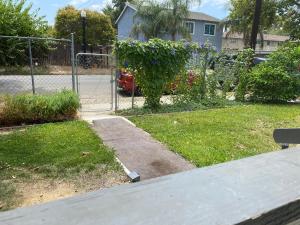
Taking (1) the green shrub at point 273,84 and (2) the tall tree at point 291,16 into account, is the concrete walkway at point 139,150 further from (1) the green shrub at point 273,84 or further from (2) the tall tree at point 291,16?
(2) the tall tree at point 291,16

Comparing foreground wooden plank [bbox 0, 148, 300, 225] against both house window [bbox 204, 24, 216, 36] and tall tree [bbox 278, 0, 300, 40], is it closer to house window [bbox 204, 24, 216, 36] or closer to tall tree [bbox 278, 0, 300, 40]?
tall tree [bbox 278, 0, 300, 40]

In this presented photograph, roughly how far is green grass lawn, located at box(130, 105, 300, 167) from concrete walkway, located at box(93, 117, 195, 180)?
21cm

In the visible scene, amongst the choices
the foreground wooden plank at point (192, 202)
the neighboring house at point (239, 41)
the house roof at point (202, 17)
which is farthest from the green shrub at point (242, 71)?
the house roof at point (202, 17)

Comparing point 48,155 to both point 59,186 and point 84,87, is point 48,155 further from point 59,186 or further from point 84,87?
point 84,87

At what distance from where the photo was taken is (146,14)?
89.0 ft

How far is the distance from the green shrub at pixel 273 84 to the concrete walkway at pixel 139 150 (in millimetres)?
5751

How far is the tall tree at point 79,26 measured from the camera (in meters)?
29.5

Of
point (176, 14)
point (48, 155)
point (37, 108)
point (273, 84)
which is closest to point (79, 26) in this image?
point (176, 14)

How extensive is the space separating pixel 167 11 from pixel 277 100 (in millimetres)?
17672

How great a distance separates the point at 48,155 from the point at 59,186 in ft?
3.34

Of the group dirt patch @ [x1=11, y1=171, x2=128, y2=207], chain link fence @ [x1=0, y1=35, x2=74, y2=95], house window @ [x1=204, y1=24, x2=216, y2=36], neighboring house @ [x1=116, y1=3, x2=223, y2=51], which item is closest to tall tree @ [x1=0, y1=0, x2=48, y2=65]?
chain link fence @ [x1=0, y1=35, x2=74, y2=95]

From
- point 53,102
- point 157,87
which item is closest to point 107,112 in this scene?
point 157,87

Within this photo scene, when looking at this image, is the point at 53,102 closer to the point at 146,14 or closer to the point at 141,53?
the point at 141,53

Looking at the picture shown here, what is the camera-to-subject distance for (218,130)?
681cm
